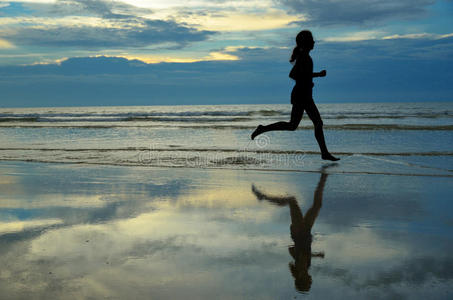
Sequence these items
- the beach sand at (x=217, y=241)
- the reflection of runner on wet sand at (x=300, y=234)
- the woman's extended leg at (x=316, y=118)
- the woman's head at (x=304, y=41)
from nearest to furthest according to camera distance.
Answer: the beach sand at (x=217, y=241) < the reflection of runner on wet sand at (x=300, y=234) < the woman's head at (x=304, y=41) < the woman's extended leg at (x=316, y=118)

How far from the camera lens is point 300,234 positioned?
3150 millimetres

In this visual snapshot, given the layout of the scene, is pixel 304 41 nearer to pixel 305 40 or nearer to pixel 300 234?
pixel 305 40

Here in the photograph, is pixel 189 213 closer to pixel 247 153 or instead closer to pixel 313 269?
pixel 313 269

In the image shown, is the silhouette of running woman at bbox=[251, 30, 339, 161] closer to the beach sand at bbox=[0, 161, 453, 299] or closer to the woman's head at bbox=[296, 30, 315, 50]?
the woman's head at bbox=[296, 30, 315, 50]

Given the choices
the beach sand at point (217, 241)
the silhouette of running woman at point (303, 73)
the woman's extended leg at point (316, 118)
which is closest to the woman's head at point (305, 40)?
the silhouette of running woman at point (303, 73)

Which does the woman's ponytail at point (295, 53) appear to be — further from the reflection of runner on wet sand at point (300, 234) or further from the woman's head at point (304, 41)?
the reflection of runner on wet sand at point (300, 234)

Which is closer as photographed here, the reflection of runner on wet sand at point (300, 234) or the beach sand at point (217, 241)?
the beach sand at point (217, 241)

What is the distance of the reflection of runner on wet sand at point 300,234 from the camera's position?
2.34 meters

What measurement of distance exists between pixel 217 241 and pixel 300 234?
2.20 ft

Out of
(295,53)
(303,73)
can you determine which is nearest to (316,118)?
(303,73)

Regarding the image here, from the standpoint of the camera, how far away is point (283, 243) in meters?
2.92

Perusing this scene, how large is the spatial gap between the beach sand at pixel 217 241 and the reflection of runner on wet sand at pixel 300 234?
20 mm

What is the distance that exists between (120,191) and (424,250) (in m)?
3.41

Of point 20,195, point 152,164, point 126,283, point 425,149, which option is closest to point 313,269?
point 126,283
